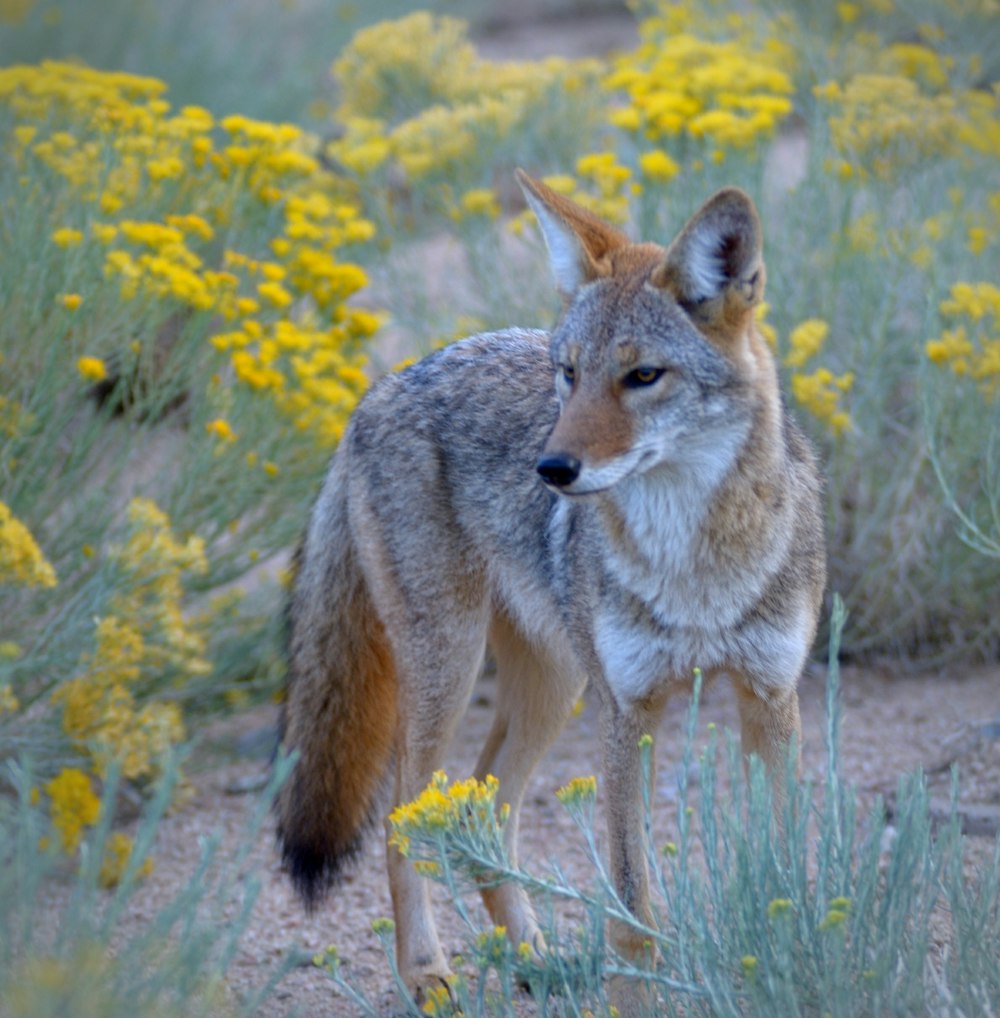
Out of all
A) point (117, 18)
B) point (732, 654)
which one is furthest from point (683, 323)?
point (117, 18)

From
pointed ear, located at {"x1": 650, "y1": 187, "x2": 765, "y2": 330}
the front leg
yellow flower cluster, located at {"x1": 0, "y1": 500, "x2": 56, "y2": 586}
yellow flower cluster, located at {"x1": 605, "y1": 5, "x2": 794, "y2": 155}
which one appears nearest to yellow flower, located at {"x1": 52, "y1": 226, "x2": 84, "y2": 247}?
yellow flower cluster, located at {"x1": 0, "y1": 500, "x2": 56, "y2": 586}

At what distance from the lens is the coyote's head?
318cm

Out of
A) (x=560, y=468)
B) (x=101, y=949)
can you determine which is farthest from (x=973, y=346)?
(x=101, y=949)

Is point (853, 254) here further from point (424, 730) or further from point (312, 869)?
point (312, 869)

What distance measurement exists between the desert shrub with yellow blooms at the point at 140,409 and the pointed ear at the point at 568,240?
5.09 feet

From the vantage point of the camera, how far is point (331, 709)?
425cm

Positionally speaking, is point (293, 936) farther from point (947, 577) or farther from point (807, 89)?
point (807, 89)

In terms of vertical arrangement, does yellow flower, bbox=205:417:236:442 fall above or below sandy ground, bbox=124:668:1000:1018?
above

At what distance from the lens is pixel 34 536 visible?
5.11 meters

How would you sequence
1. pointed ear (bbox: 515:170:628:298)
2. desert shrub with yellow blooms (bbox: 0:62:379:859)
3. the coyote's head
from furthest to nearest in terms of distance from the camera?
desert shrub with yellow blooms (bbox: 0:62:379:859), pointed ear (bbox: 515:170:628:298), the coyote's head

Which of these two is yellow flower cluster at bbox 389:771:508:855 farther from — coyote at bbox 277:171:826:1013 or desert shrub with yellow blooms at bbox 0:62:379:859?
desert shrub with yellow blooms at bbox 0:62:379:859

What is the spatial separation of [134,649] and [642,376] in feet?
6.86

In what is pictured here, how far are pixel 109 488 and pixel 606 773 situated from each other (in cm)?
244

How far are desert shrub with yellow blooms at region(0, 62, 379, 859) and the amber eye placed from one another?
174cm
